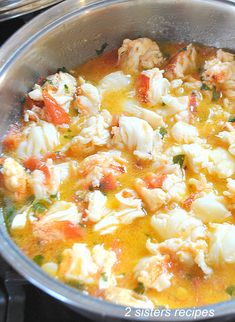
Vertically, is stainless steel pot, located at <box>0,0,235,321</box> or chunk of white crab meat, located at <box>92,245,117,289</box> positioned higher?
stainless steel pot, located at <box>0,0,235,321</box>

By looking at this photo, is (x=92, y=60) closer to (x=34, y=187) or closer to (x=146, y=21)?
(x=146, y=21)

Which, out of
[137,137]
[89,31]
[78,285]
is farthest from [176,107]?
[78,285]

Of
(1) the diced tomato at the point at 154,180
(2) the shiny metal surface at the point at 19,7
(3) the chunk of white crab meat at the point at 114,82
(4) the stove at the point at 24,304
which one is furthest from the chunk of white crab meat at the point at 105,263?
(2) the shiny metal surface at the point at 19,7

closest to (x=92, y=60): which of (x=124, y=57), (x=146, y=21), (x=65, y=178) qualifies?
(x=124, y=57)

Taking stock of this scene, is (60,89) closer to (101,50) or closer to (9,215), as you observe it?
(101,50)

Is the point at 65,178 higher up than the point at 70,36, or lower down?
lower down

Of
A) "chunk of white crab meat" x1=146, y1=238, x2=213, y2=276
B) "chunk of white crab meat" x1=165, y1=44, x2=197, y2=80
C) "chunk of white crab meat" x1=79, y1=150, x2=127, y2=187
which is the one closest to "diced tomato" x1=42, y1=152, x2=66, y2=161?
"chunk of white crab meat" x1=79, y1=150, x2=127, y2=187

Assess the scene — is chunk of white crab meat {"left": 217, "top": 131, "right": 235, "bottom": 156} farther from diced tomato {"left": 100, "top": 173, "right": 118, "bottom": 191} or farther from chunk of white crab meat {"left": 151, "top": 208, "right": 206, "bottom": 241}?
diced tomato {"left": 100, "top": 173, "right": 118, "bottom": 191}
